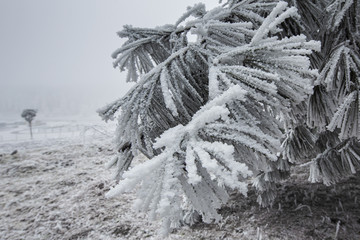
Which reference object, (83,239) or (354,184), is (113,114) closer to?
(83,239)

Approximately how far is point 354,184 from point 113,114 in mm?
5912

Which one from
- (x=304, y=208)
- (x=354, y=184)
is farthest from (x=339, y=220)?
(x=354, y=184)

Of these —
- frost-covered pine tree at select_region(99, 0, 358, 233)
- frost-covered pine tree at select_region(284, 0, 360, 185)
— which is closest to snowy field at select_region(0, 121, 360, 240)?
frost-covered pine tree at select_region(284, 0, 360, 185)

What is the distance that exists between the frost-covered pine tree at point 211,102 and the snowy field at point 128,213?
2.44 metres

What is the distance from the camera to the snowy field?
3832mm

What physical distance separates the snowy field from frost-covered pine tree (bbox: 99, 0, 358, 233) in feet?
8.01

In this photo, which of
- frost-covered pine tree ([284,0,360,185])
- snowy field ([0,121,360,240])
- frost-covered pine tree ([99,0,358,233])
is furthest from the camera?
snowy field ([0,121,360,240])

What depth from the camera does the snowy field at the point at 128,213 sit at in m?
3.83

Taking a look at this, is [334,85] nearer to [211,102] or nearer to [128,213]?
[211,102]

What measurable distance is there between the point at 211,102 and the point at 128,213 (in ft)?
18.0

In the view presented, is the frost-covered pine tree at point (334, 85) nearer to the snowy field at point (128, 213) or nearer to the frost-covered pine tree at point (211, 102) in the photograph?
the frost-covered pine tree at point (211, 102)

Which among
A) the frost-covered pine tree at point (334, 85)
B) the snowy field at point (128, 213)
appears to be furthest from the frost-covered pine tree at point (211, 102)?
the snowy field at point (128, 213)

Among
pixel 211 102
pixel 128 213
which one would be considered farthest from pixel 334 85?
pixel 128 213

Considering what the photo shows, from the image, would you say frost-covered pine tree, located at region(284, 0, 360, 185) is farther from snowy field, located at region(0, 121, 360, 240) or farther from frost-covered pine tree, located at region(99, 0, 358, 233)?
snowy field, located at region(0, 121, 360, 240)
